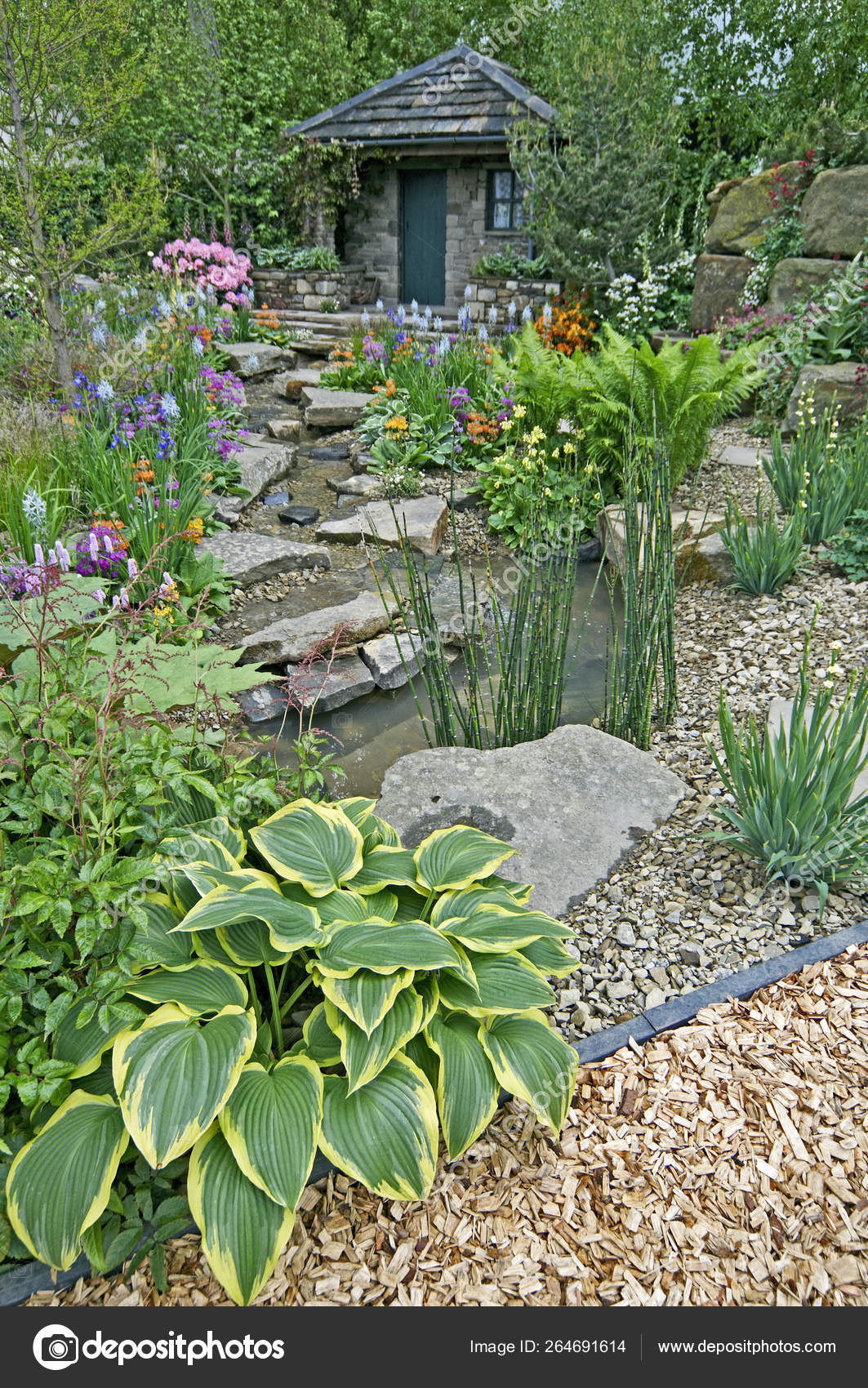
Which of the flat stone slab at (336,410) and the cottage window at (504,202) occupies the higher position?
the cottage window at (504,202)

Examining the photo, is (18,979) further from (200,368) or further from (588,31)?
(588,31)

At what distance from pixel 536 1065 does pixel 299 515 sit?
410 centimetres

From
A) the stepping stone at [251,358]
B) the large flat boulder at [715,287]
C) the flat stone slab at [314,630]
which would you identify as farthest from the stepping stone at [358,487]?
the large flat boulder at [715,287]

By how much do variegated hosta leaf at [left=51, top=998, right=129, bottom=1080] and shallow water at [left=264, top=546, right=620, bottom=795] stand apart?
5.00 feet

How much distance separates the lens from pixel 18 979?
1.42 metres

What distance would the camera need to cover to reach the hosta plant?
1.31 m

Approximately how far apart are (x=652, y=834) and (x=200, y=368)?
4.64 metres

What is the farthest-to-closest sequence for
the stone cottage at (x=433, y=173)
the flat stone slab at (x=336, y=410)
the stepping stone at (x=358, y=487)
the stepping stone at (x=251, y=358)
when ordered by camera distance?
the stone cottage at (x=433, y=173)
the stepping stone at (x=251, y=358)
the flat stone slab at (x=336, y=410)
the stepping stone at (x=358, y=487)

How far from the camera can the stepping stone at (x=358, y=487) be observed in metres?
5.50

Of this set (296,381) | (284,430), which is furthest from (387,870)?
(296,381)

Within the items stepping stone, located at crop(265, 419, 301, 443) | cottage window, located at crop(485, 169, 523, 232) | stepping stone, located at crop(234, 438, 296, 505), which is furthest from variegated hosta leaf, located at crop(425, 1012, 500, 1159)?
cottage window, located at crop(485, 169, 523, 232)

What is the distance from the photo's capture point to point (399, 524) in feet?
15.6

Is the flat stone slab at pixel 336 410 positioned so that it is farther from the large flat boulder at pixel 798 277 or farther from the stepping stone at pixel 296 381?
the large flat boulder at pixel 798 277

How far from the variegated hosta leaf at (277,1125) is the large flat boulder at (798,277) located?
665 cm
